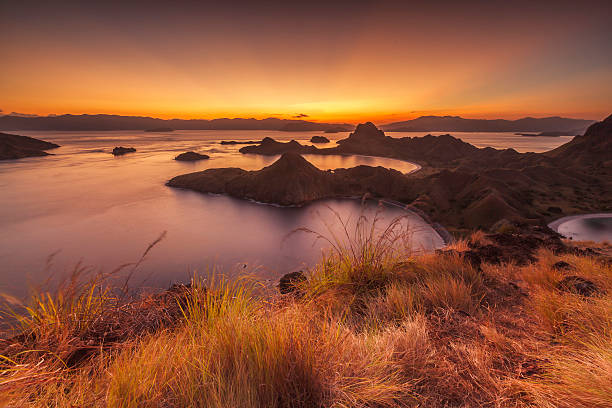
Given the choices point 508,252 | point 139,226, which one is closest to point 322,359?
point 508,252

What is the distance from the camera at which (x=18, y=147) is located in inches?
5453

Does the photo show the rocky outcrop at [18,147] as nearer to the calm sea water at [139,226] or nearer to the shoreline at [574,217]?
the calm sea water at [139,226]

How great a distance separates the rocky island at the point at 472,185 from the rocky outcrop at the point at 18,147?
354 feet

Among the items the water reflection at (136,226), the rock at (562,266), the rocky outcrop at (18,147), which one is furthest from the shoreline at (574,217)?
the rocky outcrop at (18,147)

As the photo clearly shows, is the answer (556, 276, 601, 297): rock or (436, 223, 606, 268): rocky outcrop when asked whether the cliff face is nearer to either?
(436, 223, 606, 268): rocky outcrop

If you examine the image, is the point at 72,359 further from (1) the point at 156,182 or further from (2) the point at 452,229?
(1) the point at 156,182

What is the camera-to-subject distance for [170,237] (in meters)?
64.6

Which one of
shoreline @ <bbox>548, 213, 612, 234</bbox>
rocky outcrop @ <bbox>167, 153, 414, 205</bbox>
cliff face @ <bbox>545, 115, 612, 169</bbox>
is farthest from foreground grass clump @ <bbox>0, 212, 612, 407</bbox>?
cliff face @ <bbox>545, 115, 612, 169</bbox>

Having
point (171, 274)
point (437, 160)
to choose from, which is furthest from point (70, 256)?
point (437, 160)

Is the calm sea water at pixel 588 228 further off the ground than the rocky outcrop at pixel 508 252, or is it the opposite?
the rocky outcrop at pixel 508 252

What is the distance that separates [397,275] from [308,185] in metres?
81.3

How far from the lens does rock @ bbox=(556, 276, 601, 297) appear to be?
376cm

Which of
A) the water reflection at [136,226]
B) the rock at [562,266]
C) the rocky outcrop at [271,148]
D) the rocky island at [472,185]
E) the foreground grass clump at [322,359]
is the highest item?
the foreground grass clump at [322,359]

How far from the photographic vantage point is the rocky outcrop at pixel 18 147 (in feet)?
427
